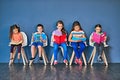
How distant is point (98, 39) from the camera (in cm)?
516

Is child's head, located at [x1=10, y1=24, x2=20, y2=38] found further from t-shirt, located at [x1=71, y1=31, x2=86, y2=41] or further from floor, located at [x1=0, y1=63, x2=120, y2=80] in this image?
t-shirt, located at [x1=71, y1=31, x2=86, y2=41]

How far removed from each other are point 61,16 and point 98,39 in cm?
100

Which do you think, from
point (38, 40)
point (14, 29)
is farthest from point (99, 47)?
point (14, 29)

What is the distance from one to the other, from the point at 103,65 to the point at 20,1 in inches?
91.2

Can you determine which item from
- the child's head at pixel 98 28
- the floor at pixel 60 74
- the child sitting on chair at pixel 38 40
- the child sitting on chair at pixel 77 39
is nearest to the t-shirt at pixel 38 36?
the child sitting on chair at pixel 38 40

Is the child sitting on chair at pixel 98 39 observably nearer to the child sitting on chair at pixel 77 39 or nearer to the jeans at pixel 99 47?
the jeans at pixel 99 47

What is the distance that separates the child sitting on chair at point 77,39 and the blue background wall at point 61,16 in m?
0.21

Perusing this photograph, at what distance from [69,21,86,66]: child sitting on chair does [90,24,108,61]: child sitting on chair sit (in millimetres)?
200

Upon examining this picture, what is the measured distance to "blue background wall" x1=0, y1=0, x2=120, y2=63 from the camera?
17.8 feet

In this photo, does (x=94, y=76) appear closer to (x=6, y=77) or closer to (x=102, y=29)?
(x=6, y=77)

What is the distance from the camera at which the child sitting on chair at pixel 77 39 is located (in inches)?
199

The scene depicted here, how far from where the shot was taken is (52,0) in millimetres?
5457

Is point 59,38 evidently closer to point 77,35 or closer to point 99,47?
point 77,35

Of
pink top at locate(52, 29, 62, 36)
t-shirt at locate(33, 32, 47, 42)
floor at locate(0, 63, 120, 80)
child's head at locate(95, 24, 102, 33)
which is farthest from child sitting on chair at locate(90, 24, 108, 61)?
t-shirt at locate(33, 32, 47, 42)
